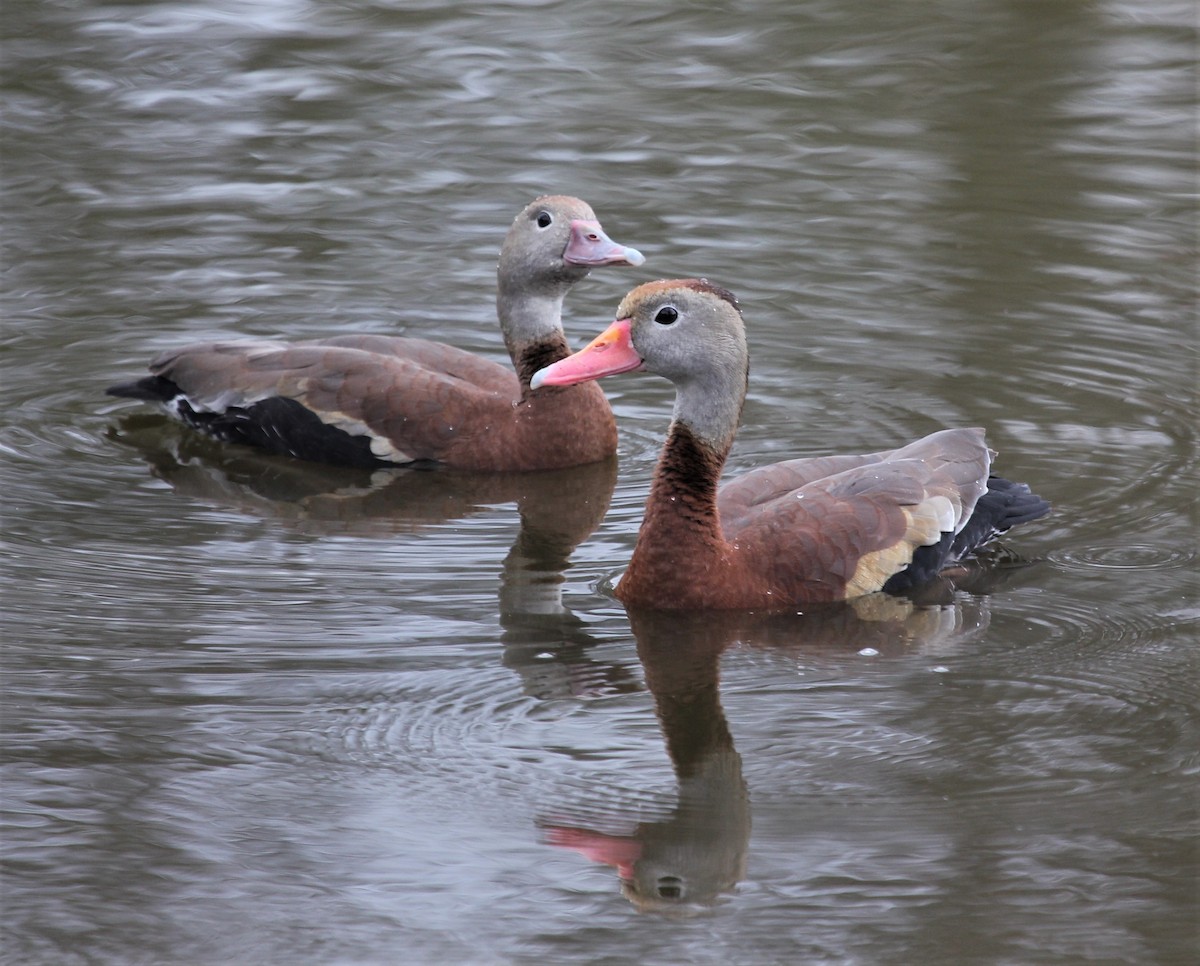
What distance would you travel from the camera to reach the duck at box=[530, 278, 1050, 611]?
6.67 metres

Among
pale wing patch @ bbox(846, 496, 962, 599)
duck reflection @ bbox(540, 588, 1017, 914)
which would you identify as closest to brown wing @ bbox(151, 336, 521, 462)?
duck reflection @ bbox(540, 588, 1017, 914)

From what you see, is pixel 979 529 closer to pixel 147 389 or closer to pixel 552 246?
pixel 552 246

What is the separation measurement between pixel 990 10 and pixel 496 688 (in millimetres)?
10096

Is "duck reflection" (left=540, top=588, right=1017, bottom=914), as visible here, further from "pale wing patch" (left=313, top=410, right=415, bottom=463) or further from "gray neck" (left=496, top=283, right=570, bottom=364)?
"gray neck" (left=496, top=283, right=570, bottom=364)

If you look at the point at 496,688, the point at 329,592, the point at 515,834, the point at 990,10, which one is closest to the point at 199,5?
the point at 990,10

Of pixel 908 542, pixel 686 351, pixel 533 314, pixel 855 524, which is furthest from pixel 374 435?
pixel 908 542

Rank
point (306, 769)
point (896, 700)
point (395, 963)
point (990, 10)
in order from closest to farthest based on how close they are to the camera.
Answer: point (395, 963)
point (306, 769)
point (896, 700)
point (990, 10)

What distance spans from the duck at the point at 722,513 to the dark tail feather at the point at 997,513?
8 centimetres

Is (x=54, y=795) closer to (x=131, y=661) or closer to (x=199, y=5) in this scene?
(x=131, y=661)

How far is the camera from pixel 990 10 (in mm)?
14555

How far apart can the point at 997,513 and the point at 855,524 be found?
0.70 m

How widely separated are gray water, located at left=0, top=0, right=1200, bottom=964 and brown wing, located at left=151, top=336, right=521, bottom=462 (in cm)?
26

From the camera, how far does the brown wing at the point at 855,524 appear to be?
6.77 meters

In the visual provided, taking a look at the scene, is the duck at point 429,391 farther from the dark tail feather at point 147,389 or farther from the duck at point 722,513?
the duck at point 722,513
